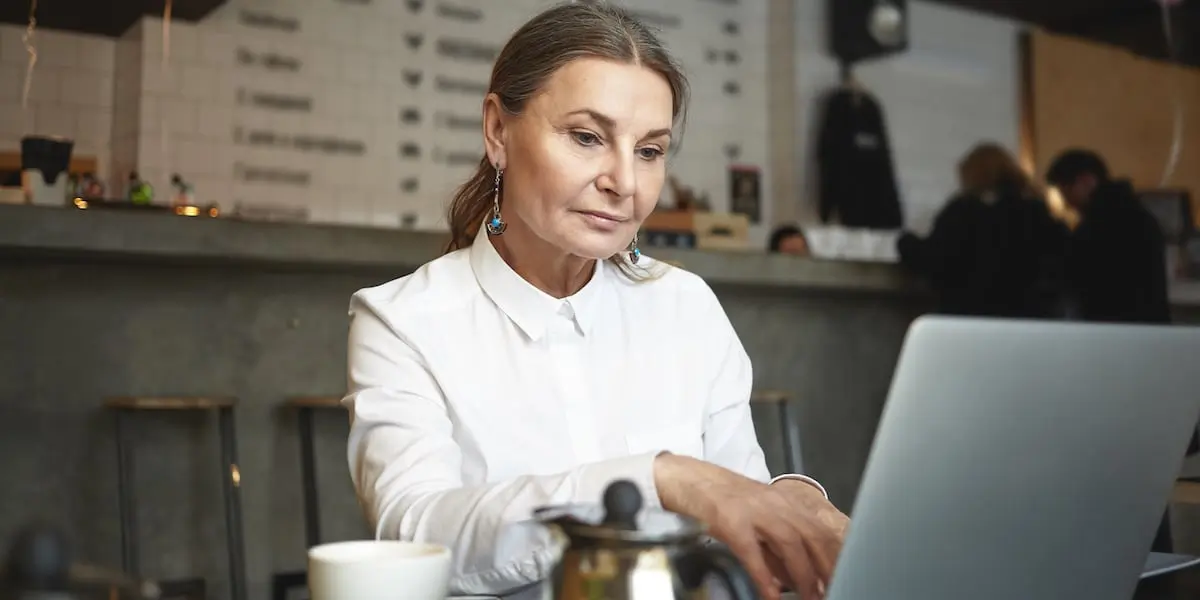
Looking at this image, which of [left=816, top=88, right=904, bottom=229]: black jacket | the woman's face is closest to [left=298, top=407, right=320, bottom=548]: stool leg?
the woman's face

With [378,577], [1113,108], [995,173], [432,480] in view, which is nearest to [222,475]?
[432,480]

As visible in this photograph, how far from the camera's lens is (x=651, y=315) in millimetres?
1440

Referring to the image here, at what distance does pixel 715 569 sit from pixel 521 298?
0.76 metres

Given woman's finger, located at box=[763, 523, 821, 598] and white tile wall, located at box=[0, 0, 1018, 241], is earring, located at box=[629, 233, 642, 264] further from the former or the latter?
white tile wall, located at box=[0, 0, 1018, 241]

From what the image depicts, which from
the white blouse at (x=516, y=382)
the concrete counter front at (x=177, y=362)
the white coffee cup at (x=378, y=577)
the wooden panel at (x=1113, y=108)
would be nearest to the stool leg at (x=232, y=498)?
the concrete counter front at (x=177, y=362)

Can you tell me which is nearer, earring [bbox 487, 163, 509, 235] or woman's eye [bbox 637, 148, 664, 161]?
woman's eye [bbox 637, 148, 664, 161]

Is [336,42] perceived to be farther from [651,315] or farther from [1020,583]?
[1020,583]

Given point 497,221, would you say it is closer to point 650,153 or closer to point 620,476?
point 650,153

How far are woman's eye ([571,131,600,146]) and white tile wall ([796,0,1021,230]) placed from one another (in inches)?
205

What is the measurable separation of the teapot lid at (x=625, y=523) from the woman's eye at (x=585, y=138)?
631mm

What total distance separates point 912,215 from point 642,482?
6.09 metres

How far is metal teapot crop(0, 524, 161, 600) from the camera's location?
0.52 m

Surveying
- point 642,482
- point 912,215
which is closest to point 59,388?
point 642,482

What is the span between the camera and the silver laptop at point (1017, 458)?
0.68 metres
